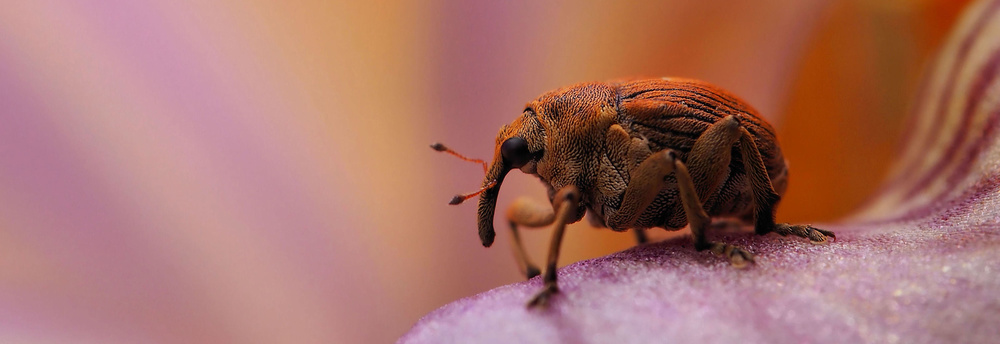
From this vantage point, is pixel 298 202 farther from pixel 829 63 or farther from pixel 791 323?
pixel 829 63

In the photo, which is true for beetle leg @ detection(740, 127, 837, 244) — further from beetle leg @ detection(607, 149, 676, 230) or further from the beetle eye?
the beetle eye

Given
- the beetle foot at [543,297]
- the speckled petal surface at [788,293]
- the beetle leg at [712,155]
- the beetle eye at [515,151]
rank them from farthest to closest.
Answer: the beetle eye at [515,151] → the beetle leg at [712,155] → the beetle foot at [543,297] → the speckled petal surface at [788,293]

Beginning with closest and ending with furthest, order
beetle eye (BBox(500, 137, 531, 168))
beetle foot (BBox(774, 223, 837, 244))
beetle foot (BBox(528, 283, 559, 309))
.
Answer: beetle foot (BBox(528, 283, 559, 309)) < beetle foot (BBox(774, 223, 837, 244)) < beetle eye (BBox(500, 137, 531, 168))

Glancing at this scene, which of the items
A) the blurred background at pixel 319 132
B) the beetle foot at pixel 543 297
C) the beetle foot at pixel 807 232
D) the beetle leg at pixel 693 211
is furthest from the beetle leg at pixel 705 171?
the blurred background at pixel 319 132

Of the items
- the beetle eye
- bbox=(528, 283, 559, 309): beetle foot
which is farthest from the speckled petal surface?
the beetle eye

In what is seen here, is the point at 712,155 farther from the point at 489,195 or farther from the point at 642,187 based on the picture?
the point at 489,195

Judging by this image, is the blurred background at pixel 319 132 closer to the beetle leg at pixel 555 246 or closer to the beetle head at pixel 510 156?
the beetle head at pixel 510 156
